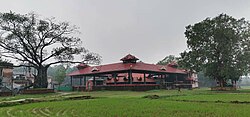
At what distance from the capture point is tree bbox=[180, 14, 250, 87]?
115 feet

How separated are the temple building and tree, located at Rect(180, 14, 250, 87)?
6.94m

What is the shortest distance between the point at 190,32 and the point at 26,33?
2520cm

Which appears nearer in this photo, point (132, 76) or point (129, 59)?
point (129, 59)

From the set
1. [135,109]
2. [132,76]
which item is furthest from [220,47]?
[135,109]

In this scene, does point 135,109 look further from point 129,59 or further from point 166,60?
point 166,60

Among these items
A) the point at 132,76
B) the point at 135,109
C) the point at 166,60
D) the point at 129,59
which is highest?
the point at 166,60

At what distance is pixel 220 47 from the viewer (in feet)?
117

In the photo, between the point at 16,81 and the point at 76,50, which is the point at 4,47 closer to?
the point at 76,50

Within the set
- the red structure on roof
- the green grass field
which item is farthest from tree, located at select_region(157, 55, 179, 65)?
the green grass field

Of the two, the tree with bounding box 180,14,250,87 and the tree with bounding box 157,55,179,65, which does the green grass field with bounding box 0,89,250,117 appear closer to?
the tree with bounding box 180,14,250,87

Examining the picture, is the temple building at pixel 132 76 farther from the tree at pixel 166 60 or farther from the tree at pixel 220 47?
the tree at pixel 166 60

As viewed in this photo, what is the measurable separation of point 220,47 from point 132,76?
16156 mm

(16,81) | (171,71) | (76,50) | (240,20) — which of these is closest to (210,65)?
(240,20)

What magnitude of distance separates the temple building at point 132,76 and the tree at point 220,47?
273 inches
